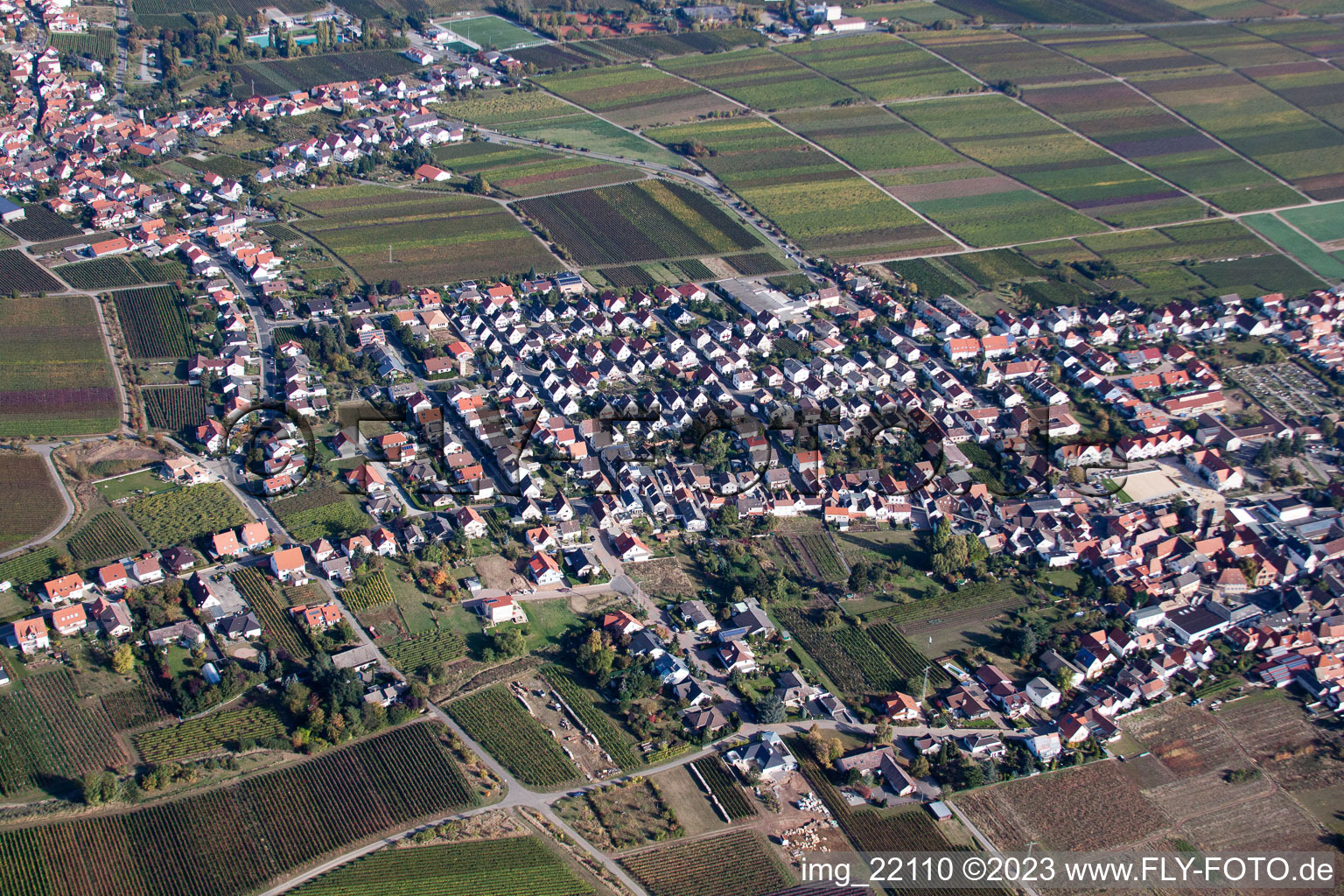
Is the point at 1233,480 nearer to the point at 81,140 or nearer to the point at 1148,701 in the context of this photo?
the point at 1148,701

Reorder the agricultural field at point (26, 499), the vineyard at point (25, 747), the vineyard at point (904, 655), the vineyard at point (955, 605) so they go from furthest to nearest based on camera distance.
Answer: the agricultural field at point (26, 499) → the vineyard at point (955, 605) → the vineyard at point (904, 655) → the vineyard at point (25, 747)

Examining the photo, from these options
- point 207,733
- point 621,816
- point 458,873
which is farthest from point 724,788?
point 207,733

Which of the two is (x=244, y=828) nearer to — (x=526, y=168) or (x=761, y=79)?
(x=526, y=168)

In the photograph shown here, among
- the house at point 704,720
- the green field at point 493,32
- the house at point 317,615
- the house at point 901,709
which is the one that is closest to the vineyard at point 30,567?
the house at point 317,615

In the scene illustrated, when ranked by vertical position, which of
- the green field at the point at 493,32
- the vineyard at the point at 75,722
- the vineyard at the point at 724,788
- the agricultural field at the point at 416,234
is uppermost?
the green field at the point at 493,32

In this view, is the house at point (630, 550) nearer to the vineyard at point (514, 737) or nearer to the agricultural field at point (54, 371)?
the vineyard at point (514, 737)
